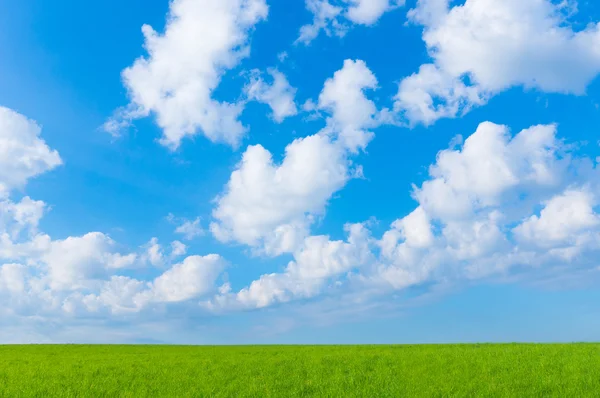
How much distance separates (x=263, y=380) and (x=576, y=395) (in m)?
13.7

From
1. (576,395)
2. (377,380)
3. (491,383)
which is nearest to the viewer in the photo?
(576,395)

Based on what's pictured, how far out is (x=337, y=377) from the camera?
24000 mm

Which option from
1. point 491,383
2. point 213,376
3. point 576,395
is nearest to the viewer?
point 576,395

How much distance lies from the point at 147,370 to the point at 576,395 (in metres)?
21.6

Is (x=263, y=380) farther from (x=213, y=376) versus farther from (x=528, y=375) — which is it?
(x=528, y=375)

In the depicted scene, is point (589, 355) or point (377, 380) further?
point (589, 355)

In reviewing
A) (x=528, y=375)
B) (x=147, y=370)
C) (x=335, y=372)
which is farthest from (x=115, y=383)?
(x=528, y=375)

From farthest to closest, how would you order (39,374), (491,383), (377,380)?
(39,374), (377,380), (491,383)

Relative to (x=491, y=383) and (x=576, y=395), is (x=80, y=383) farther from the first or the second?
(x=576, y=395)

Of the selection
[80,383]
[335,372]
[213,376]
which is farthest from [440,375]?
[80,383]

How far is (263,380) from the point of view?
Answer: 2386 cm

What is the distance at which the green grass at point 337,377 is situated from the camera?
21.3m

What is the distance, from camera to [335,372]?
2555 cm

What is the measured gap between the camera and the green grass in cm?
2128
